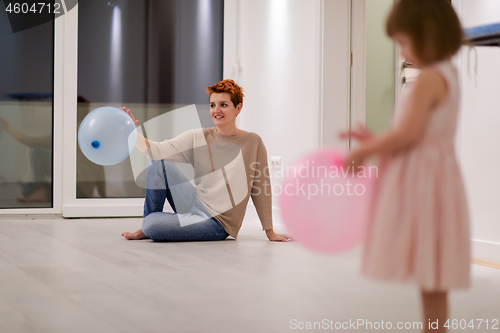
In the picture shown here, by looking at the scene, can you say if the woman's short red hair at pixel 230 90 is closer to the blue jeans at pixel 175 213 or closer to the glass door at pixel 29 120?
the blue jeans at pixel 175 213

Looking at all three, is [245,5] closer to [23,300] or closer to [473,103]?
[473,103]

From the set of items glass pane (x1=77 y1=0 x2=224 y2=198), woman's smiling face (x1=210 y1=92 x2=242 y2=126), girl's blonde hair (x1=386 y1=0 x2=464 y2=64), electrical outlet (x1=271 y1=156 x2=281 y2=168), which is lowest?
electrical outlet (x1=271 y1=156 x2=281 y2=168)

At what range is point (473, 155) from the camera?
7.14ft

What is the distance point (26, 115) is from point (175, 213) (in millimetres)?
1663

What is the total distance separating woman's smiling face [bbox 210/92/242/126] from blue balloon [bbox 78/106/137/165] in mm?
610

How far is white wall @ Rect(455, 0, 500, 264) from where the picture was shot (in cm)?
208

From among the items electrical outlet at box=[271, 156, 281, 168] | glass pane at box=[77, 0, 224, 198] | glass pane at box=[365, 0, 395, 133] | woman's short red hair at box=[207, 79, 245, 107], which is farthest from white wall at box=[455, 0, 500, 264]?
glass pane at box=[77, 0, 224, 198]

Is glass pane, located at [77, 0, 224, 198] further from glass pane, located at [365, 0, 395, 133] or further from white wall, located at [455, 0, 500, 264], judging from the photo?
white wall, located at [455, 0, 500, 264]

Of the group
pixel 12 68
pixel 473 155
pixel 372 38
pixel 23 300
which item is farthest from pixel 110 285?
pixel 12 68

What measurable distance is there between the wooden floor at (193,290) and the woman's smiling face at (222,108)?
60 cm

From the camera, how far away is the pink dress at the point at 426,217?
807 mm

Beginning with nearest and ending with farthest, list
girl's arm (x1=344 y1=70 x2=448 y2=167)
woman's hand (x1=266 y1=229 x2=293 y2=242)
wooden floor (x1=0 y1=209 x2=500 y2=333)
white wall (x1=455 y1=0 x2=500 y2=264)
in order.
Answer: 1. girl's arm (x1=344 y1=70 x2=448 y2=167)
2. wooden floor (x1=0 y1=209 x2=500 y2=333)
3. white wall (x1=455 y1=0 x2=500 y2=264)
4. woman's hand (x1=266 y1=229 x2=293 y2=242)

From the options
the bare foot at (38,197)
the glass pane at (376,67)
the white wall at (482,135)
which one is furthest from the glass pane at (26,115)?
the white wall at (482,135)

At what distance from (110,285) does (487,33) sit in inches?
53.0
